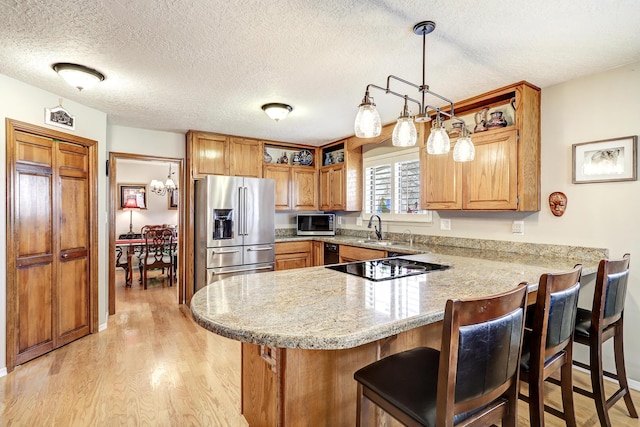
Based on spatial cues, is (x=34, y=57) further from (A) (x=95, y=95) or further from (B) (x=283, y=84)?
(B) (x=283, y=84)

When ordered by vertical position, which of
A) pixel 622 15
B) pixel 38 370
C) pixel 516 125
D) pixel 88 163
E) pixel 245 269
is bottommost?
pixel 38 370

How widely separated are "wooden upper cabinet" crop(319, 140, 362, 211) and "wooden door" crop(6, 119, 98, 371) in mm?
2948

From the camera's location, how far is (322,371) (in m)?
1.37

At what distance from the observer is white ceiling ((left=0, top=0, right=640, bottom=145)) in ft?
5.35

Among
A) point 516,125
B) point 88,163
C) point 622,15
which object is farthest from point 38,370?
point 622,15

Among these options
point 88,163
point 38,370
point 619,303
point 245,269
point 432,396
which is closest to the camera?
point 432,396

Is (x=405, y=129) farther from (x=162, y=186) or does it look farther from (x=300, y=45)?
(x=162, y=186)

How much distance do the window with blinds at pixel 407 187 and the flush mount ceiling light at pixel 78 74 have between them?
3191 mm

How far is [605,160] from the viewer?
231 cm

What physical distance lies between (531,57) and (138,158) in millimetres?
4167

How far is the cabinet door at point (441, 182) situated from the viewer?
2.99 metres

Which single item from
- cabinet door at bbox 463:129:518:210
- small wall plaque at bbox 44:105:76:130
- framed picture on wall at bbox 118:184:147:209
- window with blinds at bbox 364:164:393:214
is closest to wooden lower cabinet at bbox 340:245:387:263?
window with blinds at bbox 364:164:393:214

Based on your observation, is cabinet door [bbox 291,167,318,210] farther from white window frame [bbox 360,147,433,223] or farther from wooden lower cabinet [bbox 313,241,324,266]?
white window frame [bbox 360,147,433,223]

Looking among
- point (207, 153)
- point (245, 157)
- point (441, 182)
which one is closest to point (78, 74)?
point (207, 153)
